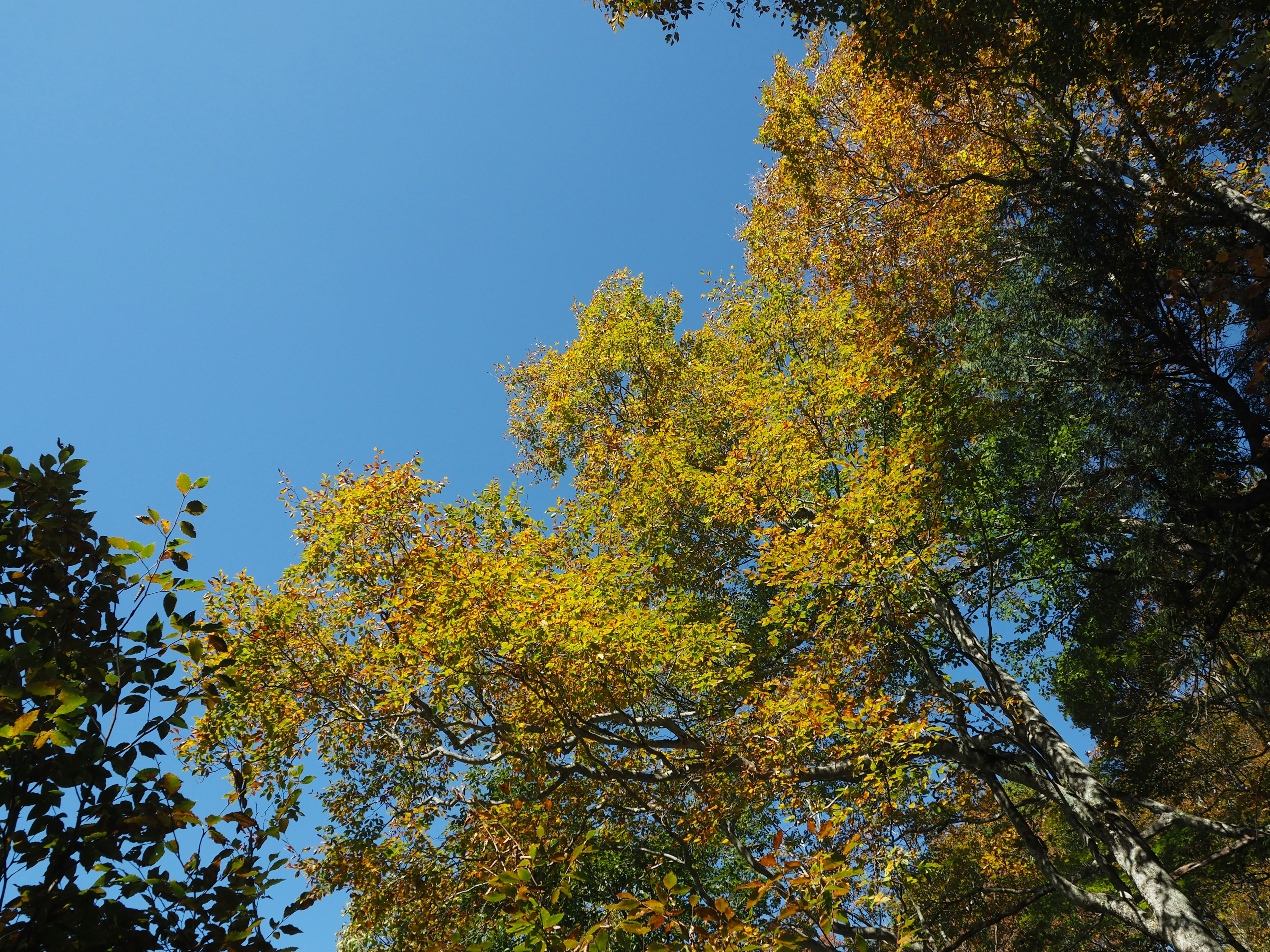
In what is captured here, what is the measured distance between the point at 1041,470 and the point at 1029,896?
673cm

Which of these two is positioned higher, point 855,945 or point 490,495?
point 490,495

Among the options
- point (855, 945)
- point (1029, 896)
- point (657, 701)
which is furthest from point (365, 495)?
point (1029, 896)

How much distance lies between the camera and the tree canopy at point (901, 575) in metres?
7.93

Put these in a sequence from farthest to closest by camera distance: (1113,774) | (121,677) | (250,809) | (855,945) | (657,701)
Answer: (1113,774)
(657,701)
(250,809)
(855,945)
(121,677)

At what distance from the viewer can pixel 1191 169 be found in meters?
9.33

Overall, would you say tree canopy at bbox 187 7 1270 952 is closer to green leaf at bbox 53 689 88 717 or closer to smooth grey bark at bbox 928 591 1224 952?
smooth grey bark at bbox 928 591 1224 952

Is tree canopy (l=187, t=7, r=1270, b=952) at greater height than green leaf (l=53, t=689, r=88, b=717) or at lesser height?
greater

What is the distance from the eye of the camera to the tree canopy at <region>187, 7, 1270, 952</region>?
793cm

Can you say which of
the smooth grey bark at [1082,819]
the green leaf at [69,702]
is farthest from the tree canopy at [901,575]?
the green leaf at [69,702]

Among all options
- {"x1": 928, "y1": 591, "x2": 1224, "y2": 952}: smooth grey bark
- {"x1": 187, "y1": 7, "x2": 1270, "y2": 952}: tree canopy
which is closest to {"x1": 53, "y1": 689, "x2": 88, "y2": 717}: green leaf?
{"x1": 187, "y1": 7, "x2": 1270, "y2": 952}: tree canopy

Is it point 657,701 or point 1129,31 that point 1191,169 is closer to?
point 1129,31

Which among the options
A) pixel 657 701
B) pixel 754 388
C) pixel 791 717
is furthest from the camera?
pixel 754 388

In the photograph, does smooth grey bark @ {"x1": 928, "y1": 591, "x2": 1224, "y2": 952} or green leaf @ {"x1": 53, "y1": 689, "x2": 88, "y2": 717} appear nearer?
green leaf @ {"x1": 53, "y1": 689, "x2": 88, "y2": 717}

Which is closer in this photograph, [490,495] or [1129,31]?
[1129,31]
